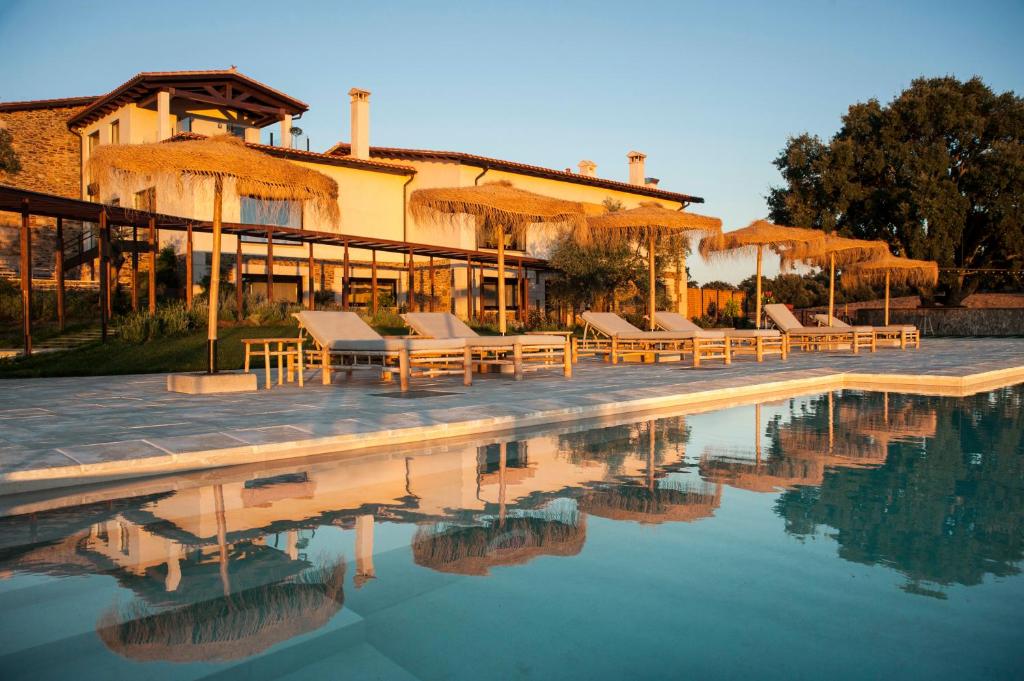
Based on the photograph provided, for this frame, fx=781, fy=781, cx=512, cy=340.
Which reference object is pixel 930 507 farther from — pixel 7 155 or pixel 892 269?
pixel 7 155

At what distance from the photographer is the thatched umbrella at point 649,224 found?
46.8 feet

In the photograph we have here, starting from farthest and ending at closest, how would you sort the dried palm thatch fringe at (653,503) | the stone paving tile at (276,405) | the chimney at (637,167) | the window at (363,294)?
the chimney at (637,167) < the window at (363,294) < the stone paving tile at (276,405) < the dried palm thatch fringe at (653,503)

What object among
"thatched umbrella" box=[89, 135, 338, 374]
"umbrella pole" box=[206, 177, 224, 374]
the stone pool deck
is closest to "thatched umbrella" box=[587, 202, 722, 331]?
the stone pool deck

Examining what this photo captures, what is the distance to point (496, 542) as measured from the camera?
3457 mm

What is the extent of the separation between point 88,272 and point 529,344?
1676 centimetres

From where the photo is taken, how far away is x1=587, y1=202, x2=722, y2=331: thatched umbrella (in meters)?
14.3

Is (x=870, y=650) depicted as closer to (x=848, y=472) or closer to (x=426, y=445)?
(x=848, y=472)

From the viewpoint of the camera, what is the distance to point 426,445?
589cm

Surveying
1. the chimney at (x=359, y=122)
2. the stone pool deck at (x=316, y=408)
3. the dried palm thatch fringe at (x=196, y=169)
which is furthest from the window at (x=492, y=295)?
the dried palm thatch fringe at (x=196, y=169)

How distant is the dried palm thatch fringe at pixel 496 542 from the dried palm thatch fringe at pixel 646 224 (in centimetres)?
1095

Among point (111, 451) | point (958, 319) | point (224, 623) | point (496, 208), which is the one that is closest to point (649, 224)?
point (496, 208)

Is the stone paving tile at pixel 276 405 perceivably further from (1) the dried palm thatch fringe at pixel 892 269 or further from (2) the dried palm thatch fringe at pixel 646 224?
(1) the dried palm thatch fringe at pixel 892 269

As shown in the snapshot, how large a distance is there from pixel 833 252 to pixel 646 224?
788 cm

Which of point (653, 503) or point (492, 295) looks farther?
point (492, 295)
